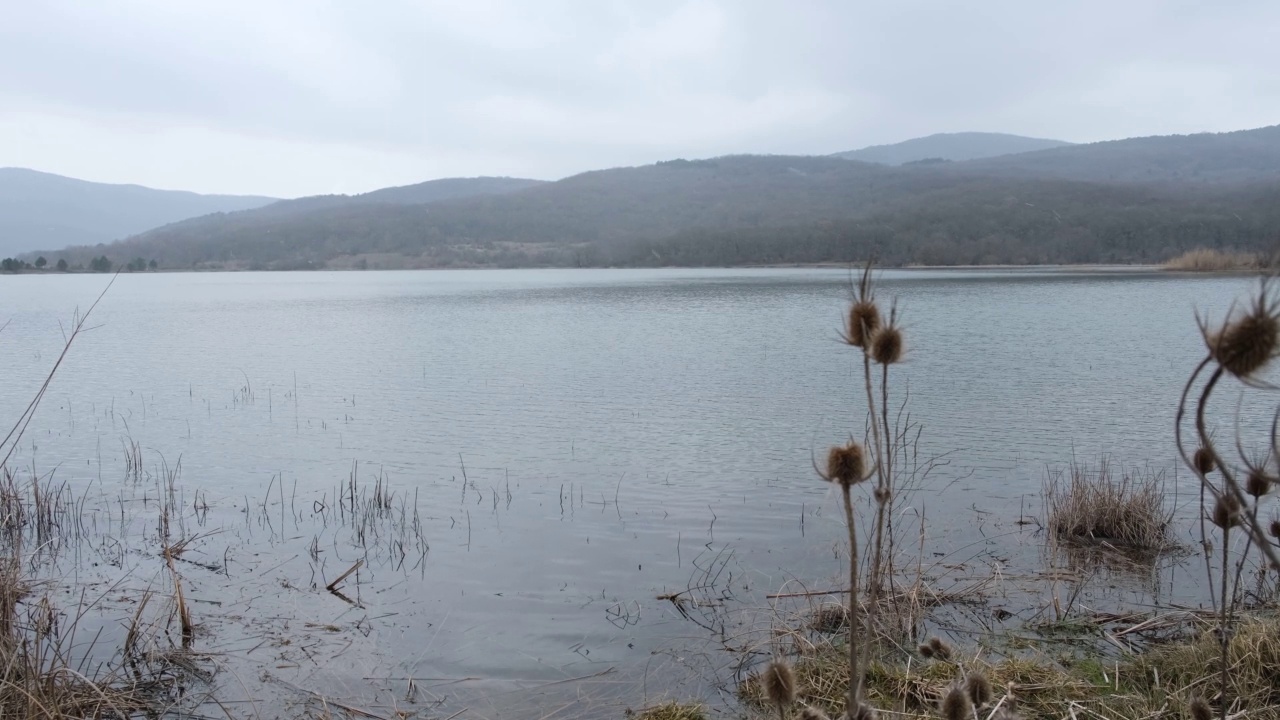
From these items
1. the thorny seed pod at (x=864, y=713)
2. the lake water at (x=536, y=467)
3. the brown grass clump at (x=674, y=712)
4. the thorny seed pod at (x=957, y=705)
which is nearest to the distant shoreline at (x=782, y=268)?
the lake water at (x=536, y=467)

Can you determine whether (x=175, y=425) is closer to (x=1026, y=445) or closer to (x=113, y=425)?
(x=113, y=425)

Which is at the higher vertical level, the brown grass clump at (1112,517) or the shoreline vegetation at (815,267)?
the shoreline vegetation at (815,267)

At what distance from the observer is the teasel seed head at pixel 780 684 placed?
3057 mm

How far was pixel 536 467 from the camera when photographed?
14.3 meters

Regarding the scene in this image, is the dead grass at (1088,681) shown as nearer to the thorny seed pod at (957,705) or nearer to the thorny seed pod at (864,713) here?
the thorny seed pod at (957,705)

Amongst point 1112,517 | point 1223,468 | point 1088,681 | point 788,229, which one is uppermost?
point 788,229

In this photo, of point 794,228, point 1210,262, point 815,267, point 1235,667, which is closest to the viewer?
point 1235,667

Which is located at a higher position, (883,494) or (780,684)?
(883,494)

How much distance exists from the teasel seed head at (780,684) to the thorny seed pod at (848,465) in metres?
0.71

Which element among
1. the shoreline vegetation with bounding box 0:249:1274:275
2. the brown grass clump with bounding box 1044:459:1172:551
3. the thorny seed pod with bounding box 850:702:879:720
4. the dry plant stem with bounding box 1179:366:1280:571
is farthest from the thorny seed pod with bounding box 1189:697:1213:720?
the shoreline vegetation with bounding box 0:249:1274:275

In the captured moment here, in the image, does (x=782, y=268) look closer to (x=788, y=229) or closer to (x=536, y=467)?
(x=788, y=229)

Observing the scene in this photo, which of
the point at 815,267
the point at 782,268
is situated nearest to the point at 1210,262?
the point at 815,267

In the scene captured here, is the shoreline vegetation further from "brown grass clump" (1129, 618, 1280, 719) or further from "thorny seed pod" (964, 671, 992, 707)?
"thorny seed pod" (964, 671, 992, 707)

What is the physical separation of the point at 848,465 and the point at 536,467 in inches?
464
